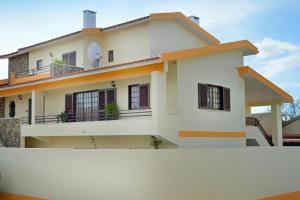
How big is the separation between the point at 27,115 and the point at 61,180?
13724 mm

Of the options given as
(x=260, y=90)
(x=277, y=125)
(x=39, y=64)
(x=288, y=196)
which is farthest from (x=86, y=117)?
(x=277, y=125)

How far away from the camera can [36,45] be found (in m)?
28.3

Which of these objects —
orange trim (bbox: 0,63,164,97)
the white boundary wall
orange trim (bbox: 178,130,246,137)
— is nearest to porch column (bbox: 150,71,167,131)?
orange trim (bbox: 0,63,164,97)

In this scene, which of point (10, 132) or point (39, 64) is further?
point (39, 64)

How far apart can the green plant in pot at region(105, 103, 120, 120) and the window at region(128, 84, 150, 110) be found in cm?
70

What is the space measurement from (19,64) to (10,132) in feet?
28.0

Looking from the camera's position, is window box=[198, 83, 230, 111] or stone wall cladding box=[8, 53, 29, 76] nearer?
window box=[198, 83, 230, 111]

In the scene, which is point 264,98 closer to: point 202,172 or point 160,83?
point 160,83

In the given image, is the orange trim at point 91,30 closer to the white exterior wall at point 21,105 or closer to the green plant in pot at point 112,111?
the white exterior wall at point 21,105

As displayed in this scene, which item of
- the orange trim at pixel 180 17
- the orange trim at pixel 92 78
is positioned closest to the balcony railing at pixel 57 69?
the orange trim at pixel 92 78

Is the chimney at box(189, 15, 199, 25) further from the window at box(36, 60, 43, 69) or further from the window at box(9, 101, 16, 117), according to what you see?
the window at box(9, 101, 16, 117)

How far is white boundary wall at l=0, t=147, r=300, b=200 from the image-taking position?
1085 cm

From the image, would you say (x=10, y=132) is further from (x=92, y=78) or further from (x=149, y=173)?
(x=149, y=173)

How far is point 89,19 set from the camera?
88.4ft
